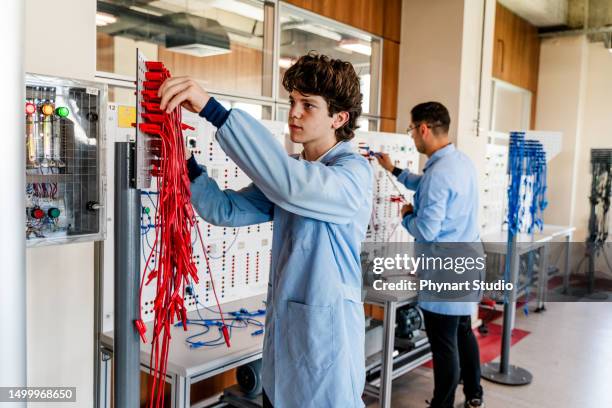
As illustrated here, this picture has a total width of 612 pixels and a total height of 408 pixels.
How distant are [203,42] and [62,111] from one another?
2003mm

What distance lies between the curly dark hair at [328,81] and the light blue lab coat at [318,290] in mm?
129

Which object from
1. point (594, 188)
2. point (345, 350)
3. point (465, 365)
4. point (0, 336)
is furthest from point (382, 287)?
point (594, 188)

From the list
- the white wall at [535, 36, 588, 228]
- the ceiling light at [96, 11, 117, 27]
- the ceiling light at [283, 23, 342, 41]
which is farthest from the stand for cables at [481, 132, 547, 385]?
the white wall at [535, 36, 588, 228]

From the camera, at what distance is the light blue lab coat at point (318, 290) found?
1372 mm

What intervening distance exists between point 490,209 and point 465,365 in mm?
2476

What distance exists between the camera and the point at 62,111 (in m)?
1.49

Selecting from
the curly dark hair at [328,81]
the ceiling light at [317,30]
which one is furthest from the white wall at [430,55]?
the curly dark hair at [328,81]

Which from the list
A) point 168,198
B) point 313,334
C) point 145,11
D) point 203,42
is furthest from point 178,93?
point 203,42

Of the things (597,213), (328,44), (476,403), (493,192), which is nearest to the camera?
(476,403)

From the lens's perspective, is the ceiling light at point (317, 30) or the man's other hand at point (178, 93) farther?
the ceiling light at point (317, 30)

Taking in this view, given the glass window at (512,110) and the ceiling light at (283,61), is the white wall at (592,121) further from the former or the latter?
the ceiling light at (283,61)

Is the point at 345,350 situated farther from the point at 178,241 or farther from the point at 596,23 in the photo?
the point at 596,23

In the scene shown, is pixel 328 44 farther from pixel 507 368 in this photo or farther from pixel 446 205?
pixel 507 368

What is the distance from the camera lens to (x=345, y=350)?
1411 millimetres
